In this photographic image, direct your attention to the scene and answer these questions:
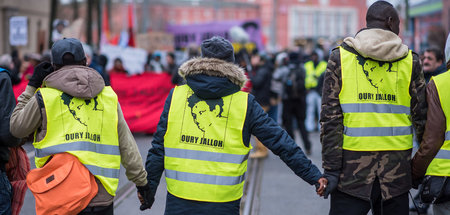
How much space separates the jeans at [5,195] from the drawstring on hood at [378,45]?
2548 mm

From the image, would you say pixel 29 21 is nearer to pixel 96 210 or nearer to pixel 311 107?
pixel 311 107

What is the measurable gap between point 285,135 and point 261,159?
739cm

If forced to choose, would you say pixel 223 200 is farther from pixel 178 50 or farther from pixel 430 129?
pixel 178 50

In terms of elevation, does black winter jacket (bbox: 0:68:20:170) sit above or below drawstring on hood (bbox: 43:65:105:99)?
below

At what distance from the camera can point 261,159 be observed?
1120cm

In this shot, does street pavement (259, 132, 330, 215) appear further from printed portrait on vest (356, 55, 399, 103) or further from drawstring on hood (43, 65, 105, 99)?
drawstring on hood (43, 65, 105, 99)

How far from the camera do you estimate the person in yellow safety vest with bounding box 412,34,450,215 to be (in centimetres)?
399

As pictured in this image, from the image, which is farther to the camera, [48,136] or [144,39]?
[144,39]

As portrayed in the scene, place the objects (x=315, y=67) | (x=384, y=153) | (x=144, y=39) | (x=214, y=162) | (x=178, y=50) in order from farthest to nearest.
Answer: (x=178, y=50), (x=144, y=39), (x=315, y=67), (x=384, y=153), (x=214, y=162)

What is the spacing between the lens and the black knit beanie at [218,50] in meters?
3.82

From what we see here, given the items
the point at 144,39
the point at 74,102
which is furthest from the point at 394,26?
the point at 144,39

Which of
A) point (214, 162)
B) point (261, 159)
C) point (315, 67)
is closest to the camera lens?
point (214, 162)

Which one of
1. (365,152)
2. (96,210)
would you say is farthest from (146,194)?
(365,152)

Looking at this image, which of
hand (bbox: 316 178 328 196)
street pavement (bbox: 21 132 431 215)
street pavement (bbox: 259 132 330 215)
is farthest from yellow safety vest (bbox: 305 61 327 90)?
hand (bbox: 316 178 328 196)
